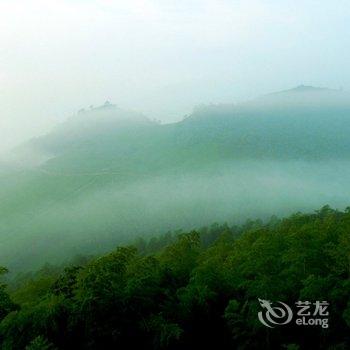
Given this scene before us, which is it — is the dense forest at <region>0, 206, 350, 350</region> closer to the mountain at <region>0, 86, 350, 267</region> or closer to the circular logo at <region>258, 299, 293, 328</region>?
the circular logo at <region>258, 299, 293, 328</region>

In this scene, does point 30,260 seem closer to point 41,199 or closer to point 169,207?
point 169,207

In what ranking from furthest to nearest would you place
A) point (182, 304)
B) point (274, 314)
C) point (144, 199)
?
1. point (144, 199)
2. point (182, 304)
3. point (274, 314)

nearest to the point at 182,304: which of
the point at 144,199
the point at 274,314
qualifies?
the point at 274,314

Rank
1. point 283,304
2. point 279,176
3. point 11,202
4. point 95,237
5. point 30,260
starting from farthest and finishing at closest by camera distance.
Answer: point 279,176, point 11,202, point 95,237, point 30,260, point 283,304

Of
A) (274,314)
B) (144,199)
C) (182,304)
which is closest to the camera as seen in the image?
(274,314)

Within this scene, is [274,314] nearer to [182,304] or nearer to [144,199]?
[182,304]

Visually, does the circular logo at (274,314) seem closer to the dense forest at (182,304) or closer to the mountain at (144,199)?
the dense forest at (182,304)

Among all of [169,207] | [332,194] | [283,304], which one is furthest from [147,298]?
[332,194]

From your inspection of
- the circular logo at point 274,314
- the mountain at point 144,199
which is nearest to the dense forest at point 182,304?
the circular logo at point 274,314
